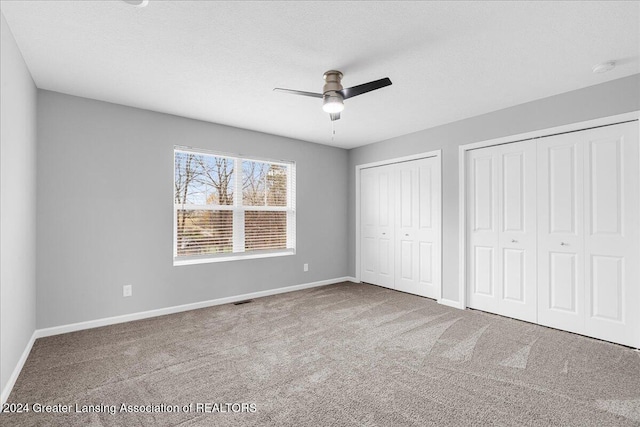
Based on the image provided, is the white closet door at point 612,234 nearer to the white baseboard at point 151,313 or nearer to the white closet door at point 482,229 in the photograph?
the white closet door at point 482,229

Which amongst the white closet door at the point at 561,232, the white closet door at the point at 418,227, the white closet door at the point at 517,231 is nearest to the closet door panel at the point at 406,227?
the white closet door at the point at 418,227

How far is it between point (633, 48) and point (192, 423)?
4099 millimetres

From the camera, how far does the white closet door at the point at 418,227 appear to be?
459 centimetres

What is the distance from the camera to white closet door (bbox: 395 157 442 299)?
4.59m

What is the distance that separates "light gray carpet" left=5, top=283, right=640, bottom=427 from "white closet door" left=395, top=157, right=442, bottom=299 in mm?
1032

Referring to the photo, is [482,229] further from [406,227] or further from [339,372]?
[339,372]

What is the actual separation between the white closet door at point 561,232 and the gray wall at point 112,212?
145 inches

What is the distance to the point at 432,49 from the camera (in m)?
2.48

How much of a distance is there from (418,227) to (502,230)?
1225mm

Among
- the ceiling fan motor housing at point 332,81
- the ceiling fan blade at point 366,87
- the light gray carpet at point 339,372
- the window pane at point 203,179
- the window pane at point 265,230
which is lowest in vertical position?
the light gray carpet at point 339,372

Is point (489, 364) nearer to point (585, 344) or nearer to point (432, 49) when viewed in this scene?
point (585, 344)

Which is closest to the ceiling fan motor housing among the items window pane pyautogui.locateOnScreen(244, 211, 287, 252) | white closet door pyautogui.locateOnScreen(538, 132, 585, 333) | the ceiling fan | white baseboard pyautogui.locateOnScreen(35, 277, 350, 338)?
the ceiling fan

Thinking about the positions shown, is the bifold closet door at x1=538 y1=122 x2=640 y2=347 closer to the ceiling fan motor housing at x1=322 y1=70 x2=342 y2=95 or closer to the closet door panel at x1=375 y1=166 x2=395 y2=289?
the closet door panel at x1=375 y1=166 x2=395 y2=289

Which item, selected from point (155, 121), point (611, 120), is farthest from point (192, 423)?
point (611, 120)
